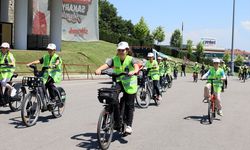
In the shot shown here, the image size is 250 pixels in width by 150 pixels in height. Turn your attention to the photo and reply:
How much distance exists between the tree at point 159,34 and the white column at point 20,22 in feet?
225

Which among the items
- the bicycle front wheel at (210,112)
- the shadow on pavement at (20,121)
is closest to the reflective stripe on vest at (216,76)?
the bicycle front wheel at (210,112)

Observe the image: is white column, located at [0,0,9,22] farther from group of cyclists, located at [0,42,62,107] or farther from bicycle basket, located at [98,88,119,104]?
bicycle basket, located at [98,88,119,104]

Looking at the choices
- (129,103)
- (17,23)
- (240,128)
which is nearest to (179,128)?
(240,128)

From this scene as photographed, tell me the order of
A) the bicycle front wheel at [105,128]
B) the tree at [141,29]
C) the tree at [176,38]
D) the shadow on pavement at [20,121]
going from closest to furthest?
the bicycle front wheel at [105,128]
the shadow on pavement at [20,121]
the tree at [141,29]
the tree at [176,38]

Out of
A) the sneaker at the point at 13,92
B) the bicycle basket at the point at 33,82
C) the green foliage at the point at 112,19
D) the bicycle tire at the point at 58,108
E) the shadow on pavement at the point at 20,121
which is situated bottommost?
the shadow on pavement at the point at 20,121

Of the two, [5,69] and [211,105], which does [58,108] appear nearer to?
[5,69]

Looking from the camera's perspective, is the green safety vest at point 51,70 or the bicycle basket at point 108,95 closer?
the bicycle basket at point 108,95

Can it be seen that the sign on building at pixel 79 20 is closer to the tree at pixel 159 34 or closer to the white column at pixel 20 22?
the white column at pixel 20 22

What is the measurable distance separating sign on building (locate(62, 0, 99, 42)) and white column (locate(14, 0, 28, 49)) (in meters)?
15.4

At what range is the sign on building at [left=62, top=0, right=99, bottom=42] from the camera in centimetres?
5159

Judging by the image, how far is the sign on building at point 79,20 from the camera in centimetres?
5159

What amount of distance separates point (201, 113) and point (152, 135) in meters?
4.46

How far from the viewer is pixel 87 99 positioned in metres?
15.6

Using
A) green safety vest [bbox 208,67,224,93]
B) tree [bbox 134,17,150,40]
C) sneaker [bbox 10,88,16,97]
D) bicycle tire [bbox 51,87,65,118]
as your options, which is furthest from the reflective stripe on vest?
tree [bbox 134,17,150,40]
